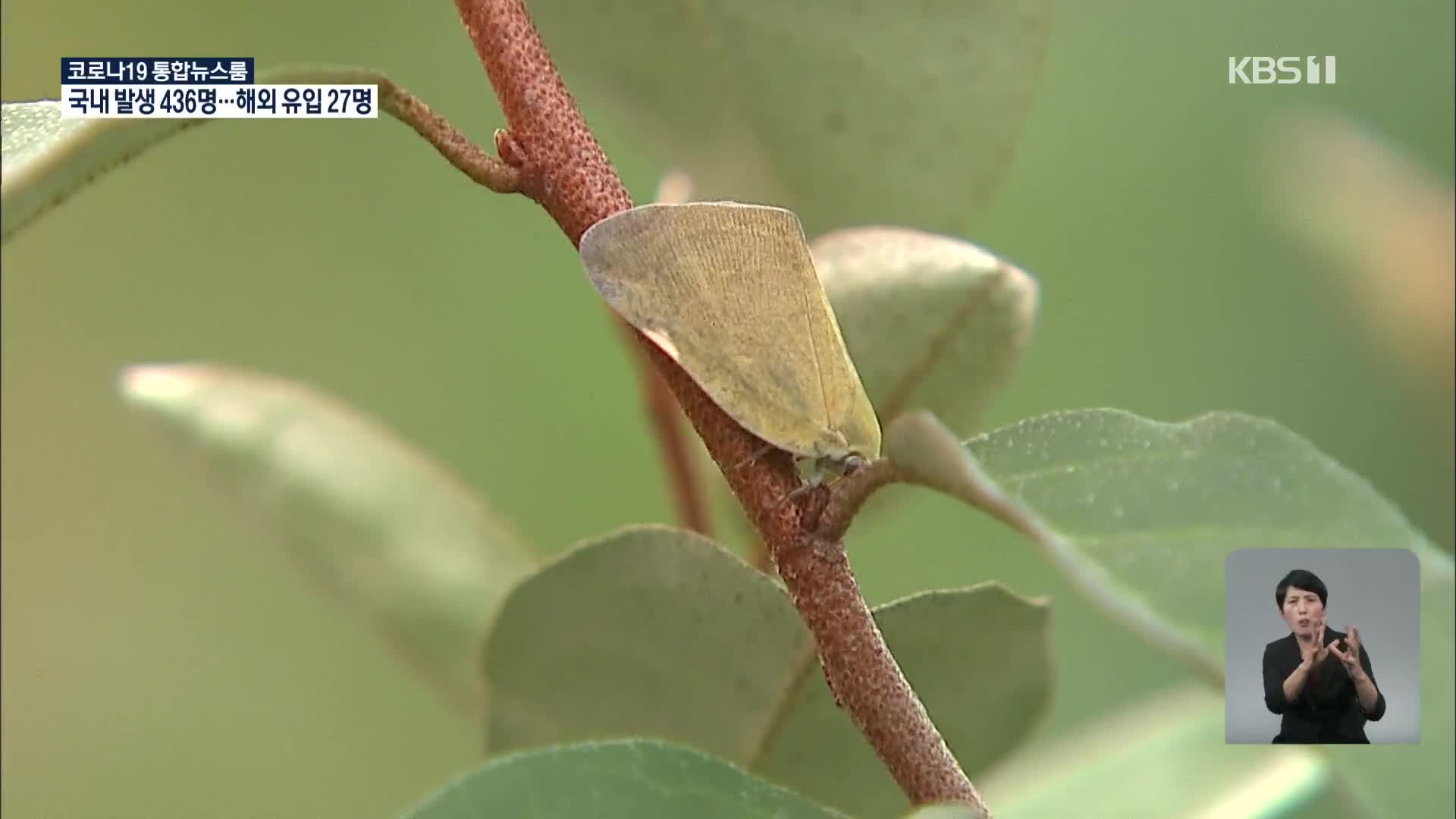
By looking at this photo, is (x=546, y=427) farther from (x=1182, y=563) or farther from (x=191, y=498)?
(x=1182, y=563)

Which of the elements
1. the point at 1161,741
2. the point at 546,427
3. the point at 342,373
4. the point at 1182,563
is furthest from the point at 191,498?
the point at 1182,563

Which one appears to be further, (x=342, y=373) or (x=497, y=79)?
(x=342, y=373)

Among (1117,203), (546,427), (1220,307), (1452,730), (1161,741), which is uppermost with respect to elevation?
(1117,203)

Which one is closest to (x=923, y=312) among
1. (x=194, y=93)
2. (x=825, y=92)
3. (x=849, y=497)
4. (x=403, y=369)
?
(x=825, y=92)

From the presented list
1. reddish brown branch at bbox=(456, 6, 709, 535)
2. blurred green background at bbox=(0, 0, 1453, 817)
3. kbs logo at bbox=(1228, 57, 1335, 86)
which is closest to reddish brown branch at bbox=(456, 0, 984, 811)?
reddish brown branch at bbox=(456, 6, 709, 535)

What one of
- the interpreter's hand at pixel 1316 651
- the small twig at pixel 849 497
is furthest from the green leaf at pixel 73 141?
the interpreter's hand at pixel 1316 651

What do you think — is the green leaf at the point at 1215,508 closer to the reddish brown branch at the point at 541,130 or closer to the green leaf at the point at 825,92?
the reddish brown branch at the point at 541,130
